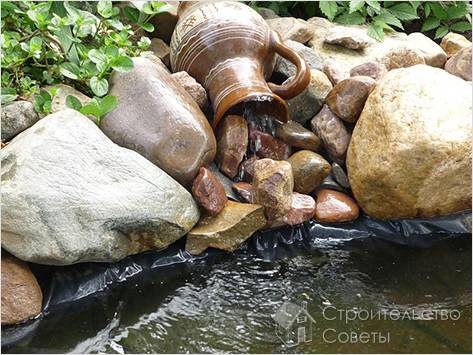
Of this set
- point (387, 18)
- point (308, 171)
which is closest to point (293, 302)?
point (308, 171)

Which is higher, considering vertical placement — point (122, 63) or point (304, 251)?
point (122, 63)

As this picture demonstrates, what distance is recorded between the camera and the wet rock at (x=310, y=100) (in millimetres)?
4500

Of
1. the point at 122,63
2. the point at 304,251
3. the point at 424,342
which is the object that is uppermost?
the point at 122,63

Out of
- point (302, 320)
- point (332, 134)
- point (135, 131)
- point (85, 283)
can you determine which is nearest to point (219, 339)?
point (302, 320)

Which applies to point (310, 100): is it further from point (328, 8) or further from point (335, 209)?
point (328, 8)

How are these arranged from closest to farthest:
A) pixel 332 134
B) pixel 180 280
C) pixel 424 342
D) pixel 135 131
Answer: pixel 424 342 → pixel 180 280 → pixel 135 131 → pixel 332 134

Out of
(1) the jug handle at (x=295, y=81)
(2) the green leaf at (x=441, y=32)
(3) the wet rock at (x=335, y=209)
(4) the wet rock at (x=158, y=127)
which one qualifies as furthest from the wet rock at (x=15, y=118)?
(2) the green leaf at (x=441, y=32)

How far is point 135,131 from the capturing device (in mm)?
3893

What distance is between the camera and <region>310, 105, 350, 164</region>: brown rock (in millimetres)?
4316

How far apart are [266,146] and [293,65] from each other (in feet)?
2.28

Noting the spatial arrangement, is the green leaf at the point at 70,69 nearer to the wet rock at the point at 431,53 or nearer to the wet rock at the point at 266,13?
the wet rock at the point at 266,13

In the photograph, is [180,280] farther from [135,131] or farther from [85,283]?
[135,131]

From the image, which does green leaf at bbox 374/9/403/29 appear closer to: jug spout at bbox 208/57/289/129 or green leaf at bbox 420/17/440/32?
green leaf at bbox 420/17/440/32

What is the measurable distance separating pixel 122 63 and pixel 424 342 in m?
2.24
